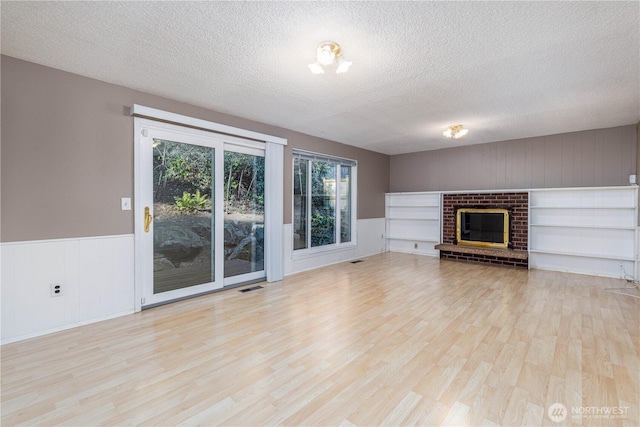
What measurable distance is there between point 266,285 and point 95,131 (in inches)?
112

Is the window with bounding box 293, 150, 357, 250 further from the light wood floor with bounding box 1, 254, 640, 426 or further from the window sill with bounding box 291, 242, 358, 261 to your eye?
the light wood floor with bounding box 1, 254, 640, 426

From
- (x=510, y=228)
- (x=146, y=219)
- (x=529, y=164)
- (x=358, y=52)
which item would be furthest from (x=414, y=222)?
(x=146, y=219)

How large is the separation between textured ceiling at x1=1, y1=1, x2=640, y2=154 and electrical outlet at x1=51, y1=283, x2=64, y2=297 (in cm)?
209

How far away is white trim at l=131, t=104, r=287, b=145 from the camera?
3252 millimetres

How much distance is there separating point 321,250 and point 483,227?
3.37 metres

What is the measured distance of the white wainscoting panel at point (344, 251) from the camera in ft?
16.5

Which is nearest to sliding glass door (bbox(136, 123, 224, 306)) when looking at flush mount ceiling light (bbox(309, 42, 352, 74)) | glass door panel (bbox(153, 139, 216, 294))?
glass door panel (bbox(153, 139, 216, 294))

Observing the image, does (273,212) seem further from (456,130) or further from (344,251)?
(456,130)

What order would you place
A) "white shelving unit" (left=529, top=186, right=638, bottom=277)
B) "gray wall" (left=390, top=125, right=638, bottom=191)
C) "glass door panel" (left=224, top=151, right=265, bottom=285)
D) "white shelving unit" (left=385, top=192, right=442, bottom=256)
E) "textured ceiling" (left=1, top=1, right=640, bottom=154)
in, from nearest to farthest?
1. "textured ceiling" (left=1, top=1, right=640, bottom=154)
2. "glass door panel" (left=224, top=151, right=265, bottom=285)
3. "white shelving unit" (left=529, top=186, right=638, bottom=277)
4. "gray wall" (left=390, top=125, right=638, bottom=191)
5. "white shelving unit" (left=385, top=192, right=442, bottom=256)

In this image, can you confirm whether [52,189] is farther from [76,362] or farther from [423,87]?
[423,87]

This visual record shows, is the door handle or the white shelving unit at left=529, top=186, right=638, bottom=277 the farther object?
the white shelving unit at left=529, top=186, right=638, bottom=277
